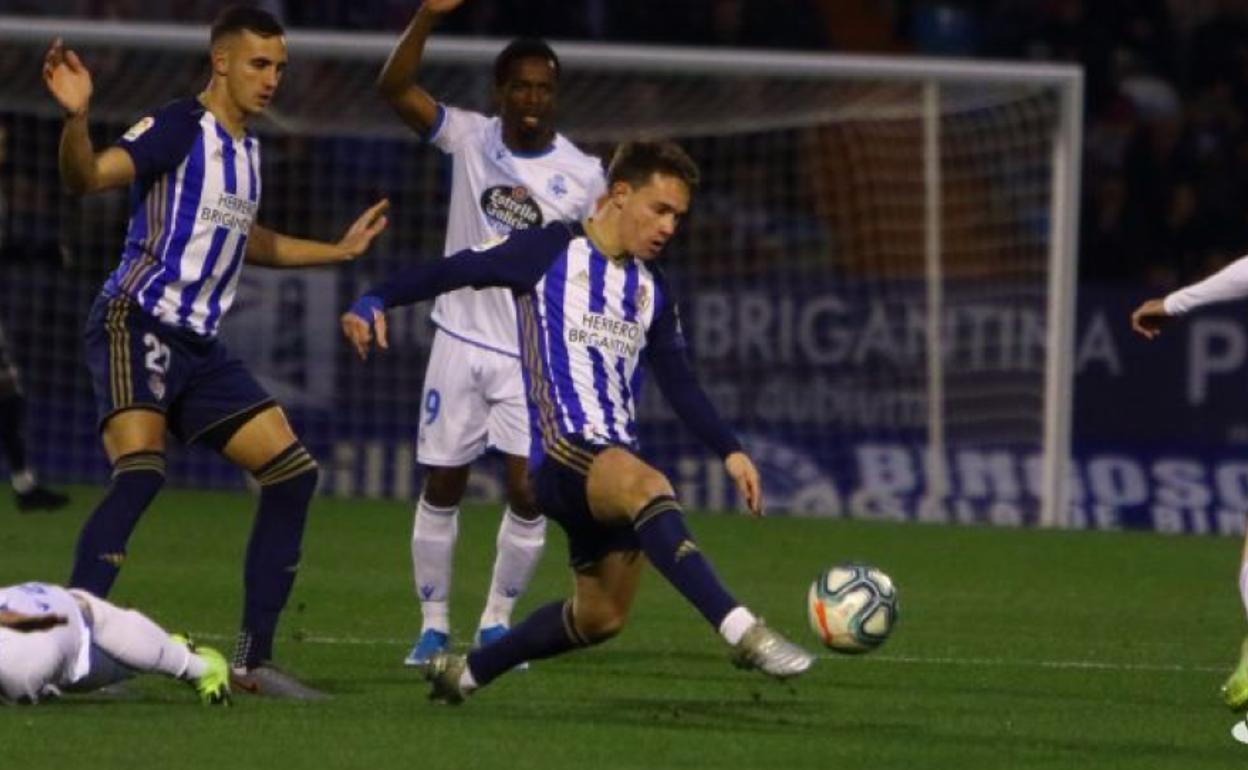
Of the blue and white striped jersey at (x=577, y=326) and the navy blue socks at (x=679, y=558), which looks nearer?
the navy blue socks at (x=679, y=558)

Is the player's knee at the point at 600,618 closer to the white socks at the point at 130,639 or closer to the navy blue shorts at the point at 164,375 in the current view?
the white socks at the point at 130,639

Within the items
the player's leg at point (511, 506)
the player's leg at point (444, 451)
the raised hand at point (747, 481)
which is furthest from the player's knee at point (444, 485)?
the raised hand at point (747, 481)

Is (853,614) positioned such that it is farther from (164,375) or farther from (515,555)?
(515,555)

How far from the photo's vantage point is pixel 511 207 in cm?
1020

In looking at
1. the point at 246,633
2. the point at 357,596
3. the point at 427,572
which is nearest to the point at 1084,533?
the point at 357,596

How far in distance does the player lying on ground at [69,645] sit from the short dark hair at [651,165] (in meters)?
1.85

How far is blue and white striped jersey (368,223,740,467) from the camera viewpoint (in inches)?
328

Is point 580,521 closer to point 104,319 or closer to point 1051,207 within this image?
point 104,319

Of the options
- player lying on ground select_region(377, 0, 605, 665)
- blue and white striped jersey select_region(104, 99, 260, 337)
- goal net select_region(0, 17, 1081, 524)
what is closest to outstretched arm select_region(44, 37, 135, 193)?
blue and white striped jersey select_region(104, 99, 260, 337)

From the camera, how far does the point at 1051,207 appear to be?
16703 millimetres

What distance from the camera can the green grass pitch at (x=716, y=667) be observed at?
766 centimetres

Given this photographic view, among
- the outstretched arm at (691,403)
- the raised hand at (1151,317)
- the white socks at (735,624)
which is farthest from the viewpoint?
the raised hand at (1151,317)

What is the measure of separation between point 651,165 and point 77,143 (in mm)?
1660

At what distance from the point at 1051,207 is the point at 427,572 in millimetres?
7520
